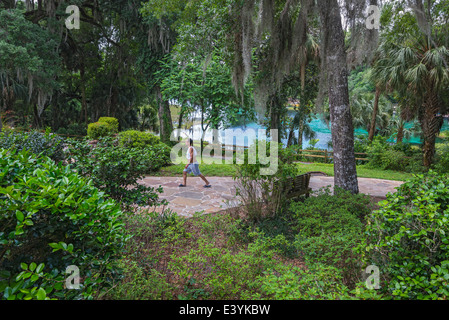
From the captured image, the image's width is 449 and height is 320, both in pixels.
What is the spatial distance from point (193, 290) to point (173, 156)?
926cm

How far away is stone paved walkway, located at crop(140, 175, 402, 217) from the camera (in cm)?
569

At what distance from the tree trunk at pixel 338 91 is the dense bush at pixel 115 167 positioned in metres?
3.50

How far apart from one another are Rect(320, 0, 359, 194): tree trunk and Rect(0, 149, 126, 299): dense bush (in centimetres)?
457

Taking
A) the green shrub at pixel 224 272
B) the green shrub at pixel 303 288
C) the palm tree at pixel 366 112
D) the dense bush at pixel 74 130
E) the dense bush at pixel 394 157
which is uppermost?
the palm tree at pixel 366 112

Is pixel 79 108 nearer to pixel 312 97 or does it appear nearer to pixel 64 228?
pixel 312 97

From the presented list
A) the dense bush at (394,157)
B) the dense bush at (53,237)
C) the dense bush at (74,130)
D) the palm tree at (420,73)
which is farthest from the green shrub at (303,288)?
the dense bush at (74,130)

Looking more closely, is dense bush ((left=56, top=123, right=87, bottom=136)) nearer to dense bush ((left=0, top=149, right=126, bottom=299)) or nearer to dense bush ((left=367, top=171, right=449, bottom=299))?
dense bush ((left=0, top=149, right=126, bottom=299))

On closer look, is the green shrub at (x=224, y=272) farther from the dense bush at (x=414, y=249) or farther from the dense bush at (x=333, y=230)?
the dense bush at (x=414, y=249)


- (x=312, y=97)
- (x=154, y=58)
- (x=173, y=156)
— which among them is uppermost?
(x=154, y=58)

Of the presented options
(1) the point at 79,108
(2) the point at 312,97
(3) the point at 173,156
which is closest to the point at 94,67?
(1) the point at 79,108

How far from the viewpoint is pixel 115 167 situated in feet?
11.8

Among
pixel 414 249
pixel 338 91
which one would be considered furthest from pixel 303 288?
pixel 338 91

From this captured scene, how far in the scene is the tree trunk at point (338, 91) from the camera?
16.3 ft

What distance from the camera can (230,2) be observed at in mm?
6016
